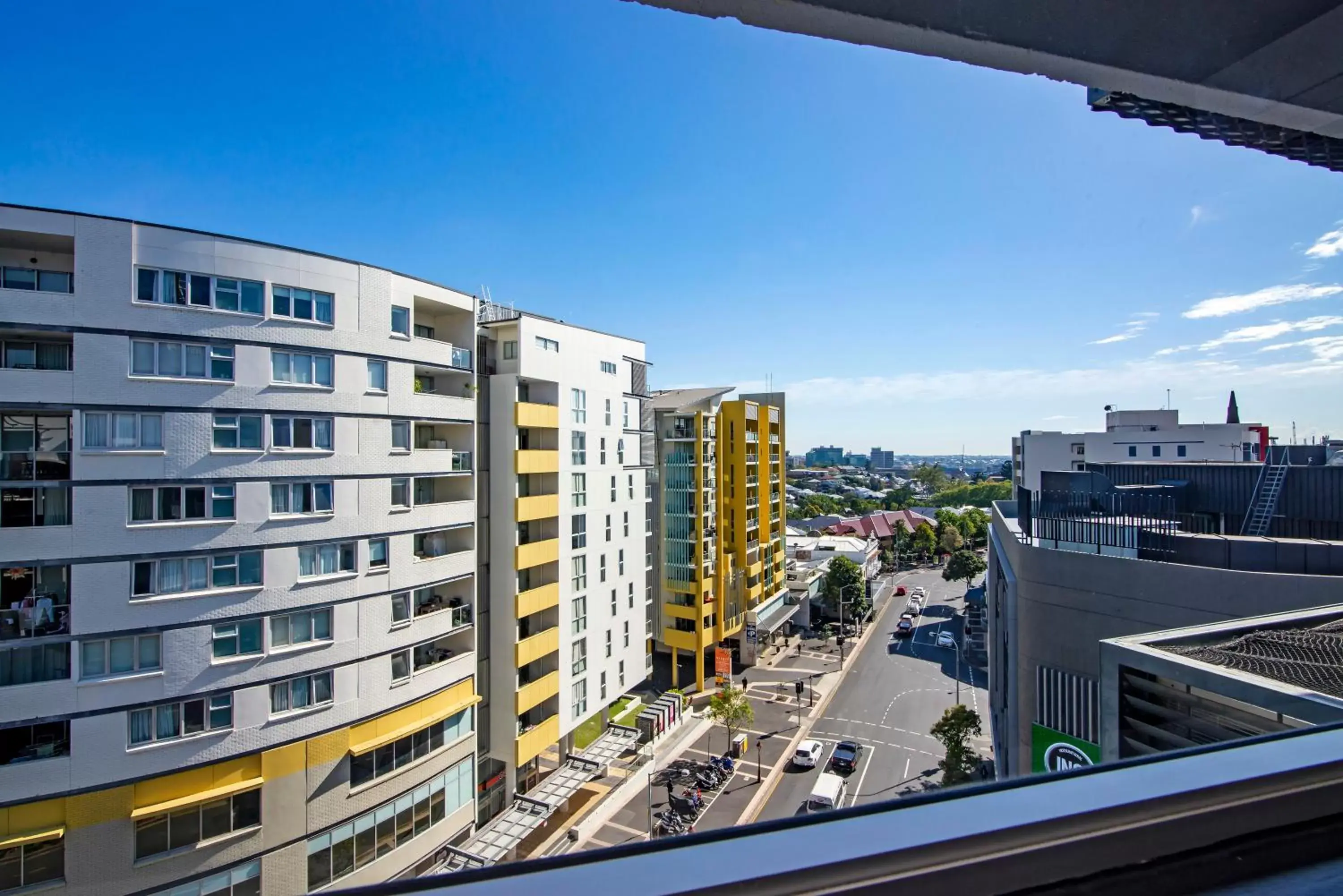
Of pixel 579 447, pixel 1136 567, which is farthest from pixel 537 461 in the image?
pixel 1136 567

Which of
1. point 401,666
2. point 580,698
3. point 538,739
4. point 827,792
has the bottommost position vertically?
point 827,792

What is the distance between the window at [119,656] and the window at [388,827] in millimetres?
3126

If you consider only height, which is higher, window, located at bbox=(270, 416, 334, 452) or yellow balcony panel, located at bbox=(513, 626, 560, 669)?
window, located at bbox=(270, 416, 334, 452)

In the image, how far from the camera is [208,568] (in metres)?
7.52

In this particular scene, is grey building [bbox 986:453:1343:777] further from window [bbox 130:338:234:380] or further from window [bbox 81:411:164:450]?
window [bbox 81:411:164:450]

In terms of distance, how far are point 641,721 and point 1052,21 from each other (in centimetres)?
1627

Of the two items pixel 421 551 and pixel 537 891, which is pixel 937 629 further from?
pixel 537 891

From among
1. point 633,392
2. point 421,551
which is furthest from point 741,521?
point 421,551

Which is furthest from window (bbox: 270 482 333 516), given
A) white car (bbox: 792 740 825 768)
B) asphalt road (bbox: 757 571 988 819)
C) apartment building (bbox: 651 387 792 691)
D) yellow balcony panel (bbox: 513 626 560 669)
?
apartment building (bbox: 651 387 792 691)

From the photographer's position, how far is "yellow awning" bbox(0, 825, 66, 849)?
646 centimetres

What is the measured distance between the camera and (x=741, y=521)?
21.1 m

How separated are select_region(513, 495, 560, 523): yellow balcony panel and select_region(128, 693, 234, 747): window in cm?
508

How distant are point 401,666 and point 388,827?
2.22 meters

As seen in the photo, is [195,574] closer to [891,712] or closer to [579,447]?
[579,447]
